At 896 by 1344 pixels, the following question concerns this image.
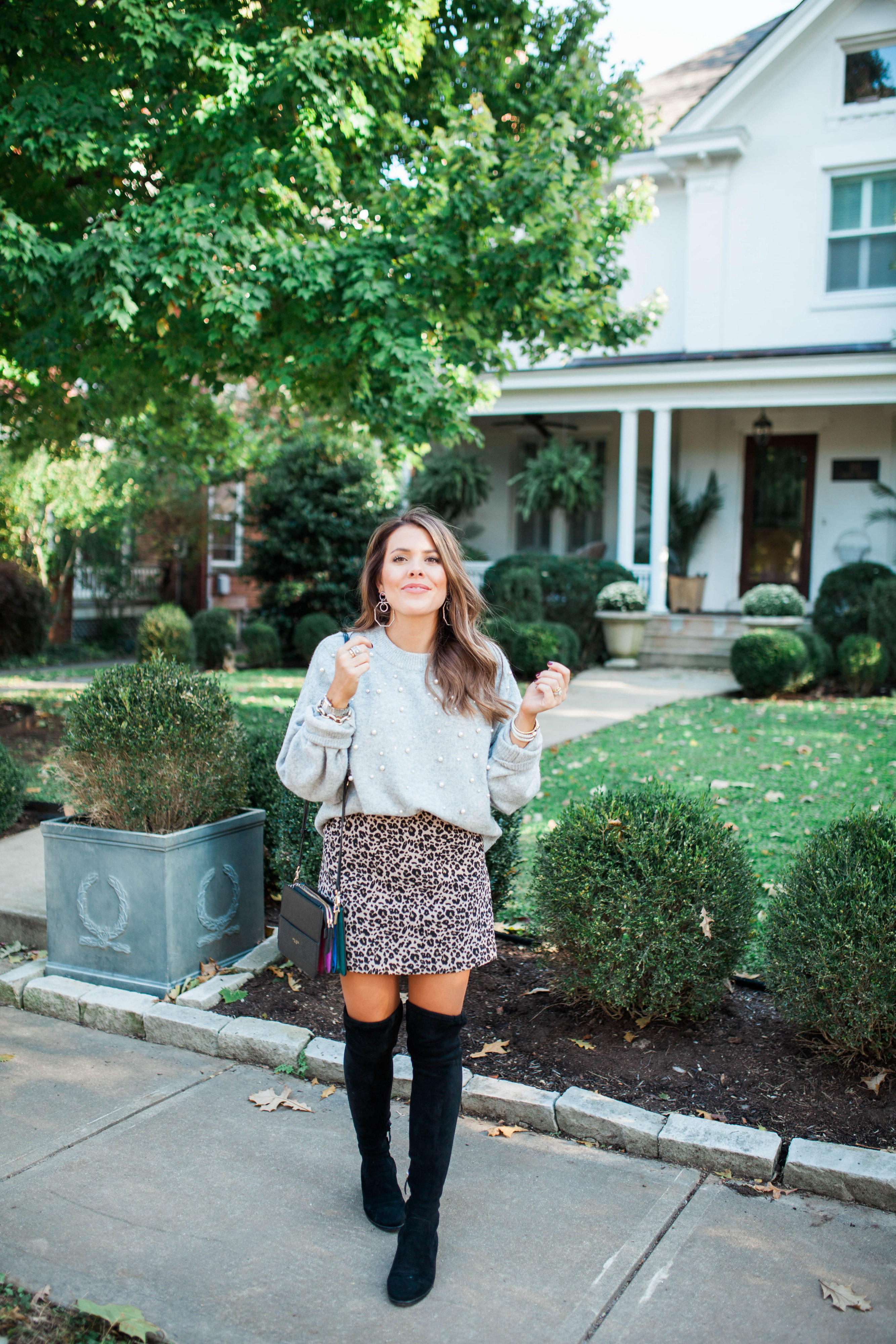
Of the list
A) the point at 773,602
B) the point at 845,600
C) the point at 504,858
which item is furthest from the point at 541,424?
the point at 504,858

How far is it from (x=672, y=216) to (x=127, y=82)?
40.0ft

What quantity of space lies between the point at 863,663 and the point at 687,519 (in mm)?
5659

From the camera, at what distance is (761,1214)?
270 centimetres

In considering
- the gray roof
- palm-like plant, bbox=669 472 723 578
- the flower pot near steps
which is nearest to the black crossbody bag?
the flower pot near steps

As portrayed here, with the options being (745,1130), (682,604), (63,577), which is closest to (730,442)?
(682,604)

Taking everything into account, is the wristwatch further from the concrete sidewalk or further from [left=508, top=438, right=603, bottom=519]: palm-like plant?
[left=508, top=438, right=603, bottom=519]: palm-like plant

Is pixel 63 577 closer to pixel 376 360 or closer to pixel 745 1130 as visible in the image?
pixel 376 360

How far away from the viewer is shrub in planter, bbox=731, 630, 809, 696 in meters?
11.7

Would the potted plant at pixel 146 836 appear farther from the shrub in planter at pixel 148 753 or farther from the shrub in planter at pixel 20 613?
the shrub in planter at pixel 20 613

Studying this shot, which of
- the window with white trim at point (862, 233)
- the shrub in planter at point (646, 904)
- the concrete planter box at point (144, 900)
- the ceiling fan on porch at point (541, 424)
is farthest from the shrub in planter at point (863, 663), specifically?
the concrete planter box at point (144, 900)

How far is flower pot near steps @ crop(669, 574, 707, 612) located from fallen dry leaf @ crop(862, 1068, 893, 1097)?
1421 cm

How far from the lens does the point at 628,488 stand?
16.1m

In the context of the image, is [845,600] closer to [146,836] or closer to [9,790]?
[9,790]

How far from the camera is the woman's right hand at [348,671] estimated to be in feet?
7.79
